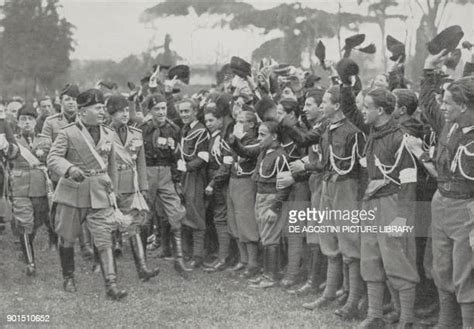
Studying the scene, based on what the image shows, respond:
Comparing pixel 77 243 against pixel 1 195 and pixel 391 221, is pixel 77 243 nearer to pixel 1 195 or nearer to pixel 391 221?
pixel 1 195

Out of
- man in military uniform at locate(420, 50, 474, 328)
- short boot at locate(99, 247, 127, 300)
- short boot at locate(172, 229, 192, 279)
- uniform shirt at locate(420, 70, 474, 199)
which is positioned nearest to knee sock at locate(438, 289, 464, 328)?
man in military uniform at locate(420, 50, 474, 328)

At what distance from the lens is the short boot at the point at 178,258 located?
23.1 ft

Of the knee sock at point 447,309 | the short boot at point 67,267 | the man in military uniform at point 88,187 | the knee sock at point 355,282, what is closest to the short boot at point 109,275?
the man in military uniform at point 88,187

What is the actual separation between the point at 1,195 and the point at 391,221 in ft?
13.8

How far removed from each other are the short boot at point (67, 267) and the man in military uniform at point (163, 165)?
1.30 m

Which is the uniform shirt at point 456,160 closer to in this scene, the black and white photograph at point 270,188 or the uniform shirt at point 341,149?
the black and white photograph at point 270,188

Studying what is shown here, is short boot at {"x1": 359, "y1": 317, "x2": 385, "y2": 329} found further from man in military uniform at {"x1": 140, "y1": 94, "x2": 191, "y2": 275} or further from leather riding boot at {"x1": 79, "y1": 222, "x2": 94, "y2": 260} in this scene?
leather riding boot at {"x1": 79, "y1": 222, "x2": 94, "y2": 260}

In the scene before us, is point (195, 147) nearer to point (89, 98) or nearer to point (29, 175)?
point (89, 98)

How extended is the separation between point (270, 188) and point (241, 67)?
162 centimetres

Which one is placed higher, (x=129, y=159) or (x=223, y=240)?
(x=129, y=159)

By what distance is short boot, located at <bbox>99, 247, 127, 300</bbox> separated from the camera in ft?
19.6

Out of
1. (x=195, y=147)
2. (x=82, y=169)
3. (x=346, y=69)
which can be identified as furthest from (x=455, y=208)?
(x=195, y=147)

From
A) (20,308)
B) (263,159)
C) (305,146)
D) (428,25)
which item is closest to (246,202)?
(263,159)

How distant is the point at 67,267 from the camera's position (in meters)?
6.33
